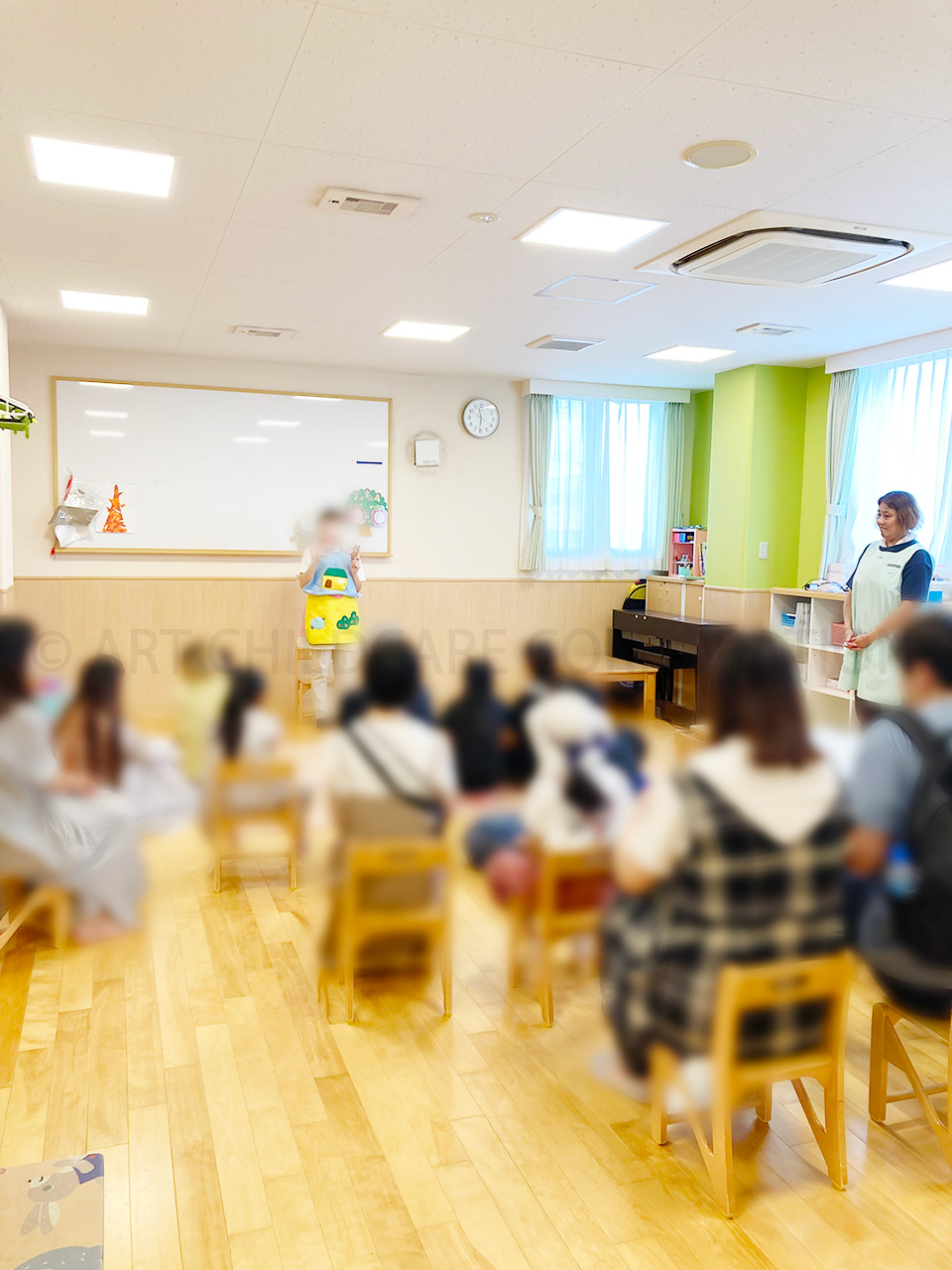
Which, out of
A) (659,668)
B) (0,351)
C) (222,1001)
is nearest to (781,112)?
(659,668)

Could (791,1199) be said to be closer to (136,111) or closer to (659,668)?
(659,668)

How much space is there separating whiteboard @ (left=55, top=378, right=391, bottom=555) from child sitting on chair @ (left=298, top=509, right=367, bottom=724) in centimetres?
2

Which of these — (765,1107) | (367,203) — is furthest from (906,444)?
(765,1107)

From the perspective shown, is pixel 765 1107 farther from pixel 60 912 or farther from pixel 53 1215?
pixel 60 912

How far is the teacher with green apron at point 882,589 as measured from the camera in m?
1.30

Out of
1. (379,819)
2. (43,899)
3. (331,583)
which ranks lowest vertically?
(43,899)

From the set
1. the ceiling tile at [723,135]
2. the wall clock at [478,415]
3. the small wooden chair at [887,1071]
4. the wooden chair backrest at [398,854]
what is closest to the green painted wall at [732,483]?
the ceiling tile at [723,135]

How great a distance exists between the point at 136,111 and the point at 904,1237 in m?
3.51

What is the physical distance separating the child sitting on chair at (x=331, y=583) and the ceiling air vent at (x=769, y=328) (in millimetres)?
4714

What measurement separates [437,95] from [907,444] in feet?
14.8

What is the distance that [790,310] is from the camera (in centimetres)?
490

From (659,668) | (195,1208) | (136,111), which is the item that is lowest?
(195,1208)

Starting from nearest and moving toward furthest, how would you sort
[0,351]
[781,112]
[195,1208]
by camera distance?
1. [195,1208]
2. [781,112]
3. [0,351]

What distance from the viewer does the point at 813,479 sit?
6.94 m
